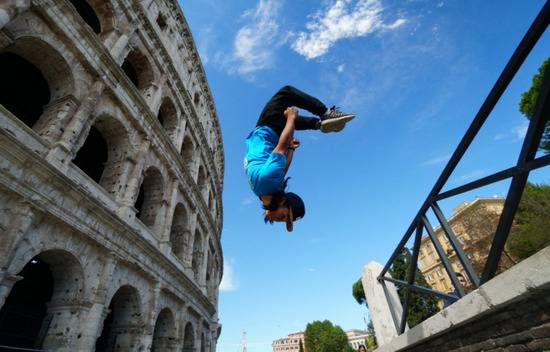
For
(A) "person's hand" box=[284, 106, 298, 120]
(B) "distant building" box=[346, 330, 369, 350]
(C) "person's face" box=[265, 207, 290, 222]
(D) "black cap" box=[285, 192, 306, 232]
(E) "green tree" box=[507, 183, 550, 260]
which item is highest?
(B) "distant building" box=[346, 330, 369, 350]

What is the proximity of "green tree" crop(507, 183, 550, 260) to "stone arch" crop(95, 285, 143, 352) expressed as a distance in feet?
64.6

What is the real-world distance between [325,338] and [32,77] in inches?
2628

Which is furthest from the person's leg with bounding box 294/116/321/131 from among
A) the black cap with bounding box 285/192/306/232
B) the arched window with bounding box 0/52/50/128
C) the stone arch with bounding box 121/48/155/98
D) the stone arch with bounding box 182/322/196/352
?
the stone arch with bounding box 182/322/196/352

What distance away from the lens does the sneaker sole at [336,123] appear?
3666 mm

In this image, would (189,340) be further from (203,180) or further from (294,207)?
(294,207)

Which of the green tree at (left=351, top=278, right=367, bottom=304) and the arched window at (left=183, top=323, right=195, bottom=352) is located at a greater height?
the green tree at (left=351, top=278, right=367, bottom=304)

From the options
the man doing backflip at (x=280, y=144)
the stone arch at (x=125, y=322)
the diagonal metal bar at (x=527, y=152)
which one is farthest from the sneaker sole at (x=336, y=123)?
the stone arch at (x=125, y=322)

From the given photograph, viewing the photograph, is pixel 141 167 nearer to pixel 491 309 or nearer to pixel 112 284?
pixel 112 284

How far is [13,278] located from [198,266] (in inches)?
419

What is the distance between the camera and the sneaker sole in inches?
144

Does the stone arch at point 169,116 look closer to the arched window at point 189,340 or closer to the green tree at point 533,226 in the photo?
the arched window at point 189,340

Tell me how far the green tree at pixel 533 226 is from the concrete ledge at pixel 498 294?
17.9m

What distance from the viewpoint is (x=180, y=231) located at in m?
13.6

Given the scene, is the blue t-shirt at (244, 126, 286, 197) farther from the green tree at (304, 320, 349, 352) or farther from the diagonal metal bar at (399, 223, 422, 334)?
the green tree at (304, 320, 349, 352)
